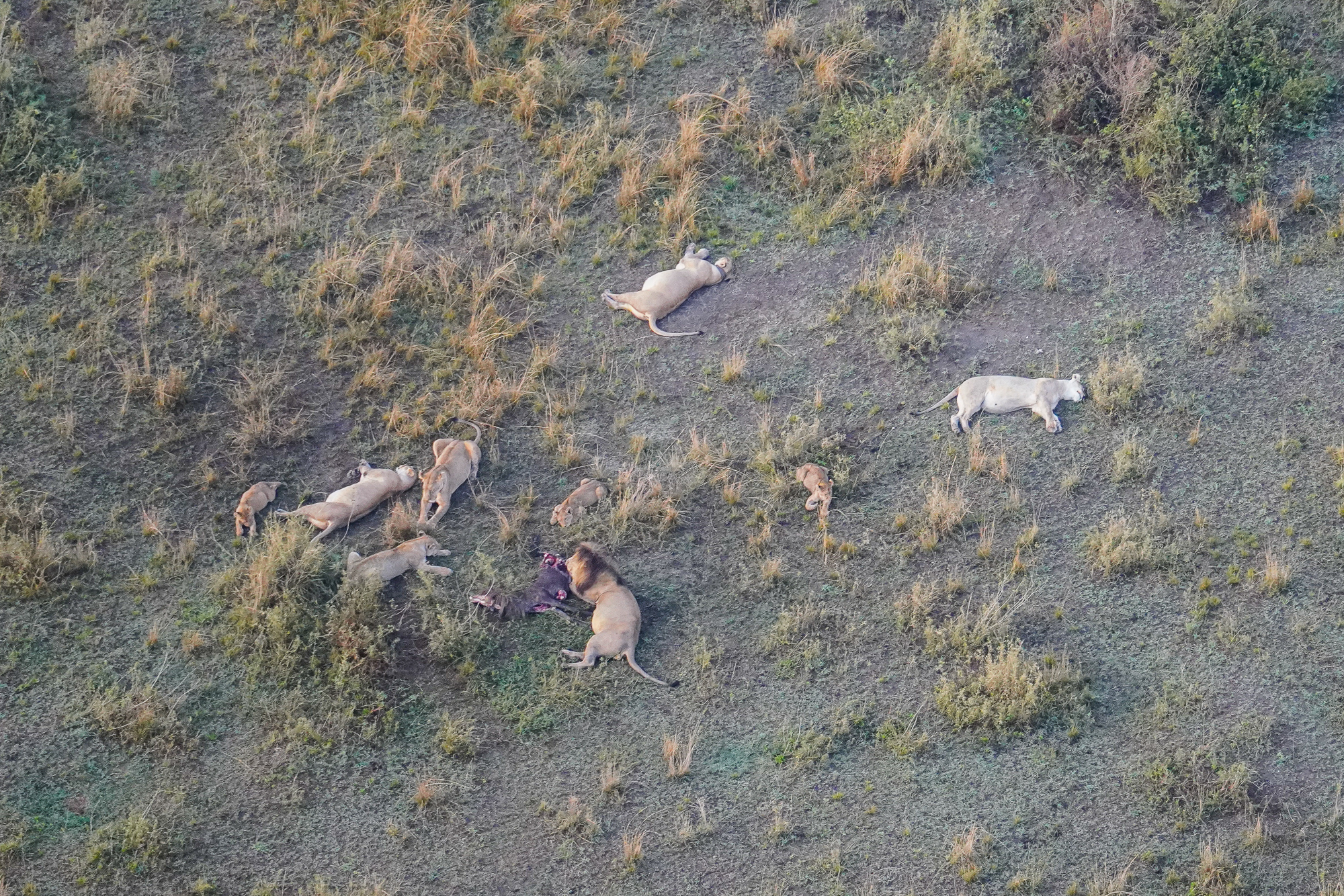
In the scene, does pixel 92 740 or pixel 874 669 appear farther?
pixel 874 669

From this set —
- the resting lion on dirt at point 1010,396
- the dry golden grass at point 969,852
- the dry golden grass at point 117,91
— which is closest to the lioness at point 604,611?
the dry golden grass at point 969,852

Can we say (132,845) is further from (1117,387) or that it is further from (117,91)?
(117,91)

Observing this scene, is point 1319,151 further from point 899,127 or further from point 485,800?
point 485,800

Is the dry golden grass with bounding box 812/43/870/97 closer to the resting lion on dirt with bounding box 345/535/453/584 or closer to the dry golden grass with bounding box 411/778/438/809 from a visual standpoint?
the resting lion on dirt with bounding box 345/535/453/584

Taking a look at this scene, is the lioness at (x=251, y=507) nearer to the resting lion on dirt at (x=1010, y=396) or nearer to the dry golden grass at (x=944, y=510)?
the dry golden grass at (x=944, y=510)

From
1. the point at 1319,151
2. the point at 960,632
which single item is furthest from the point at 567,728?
the point at 1319,151
